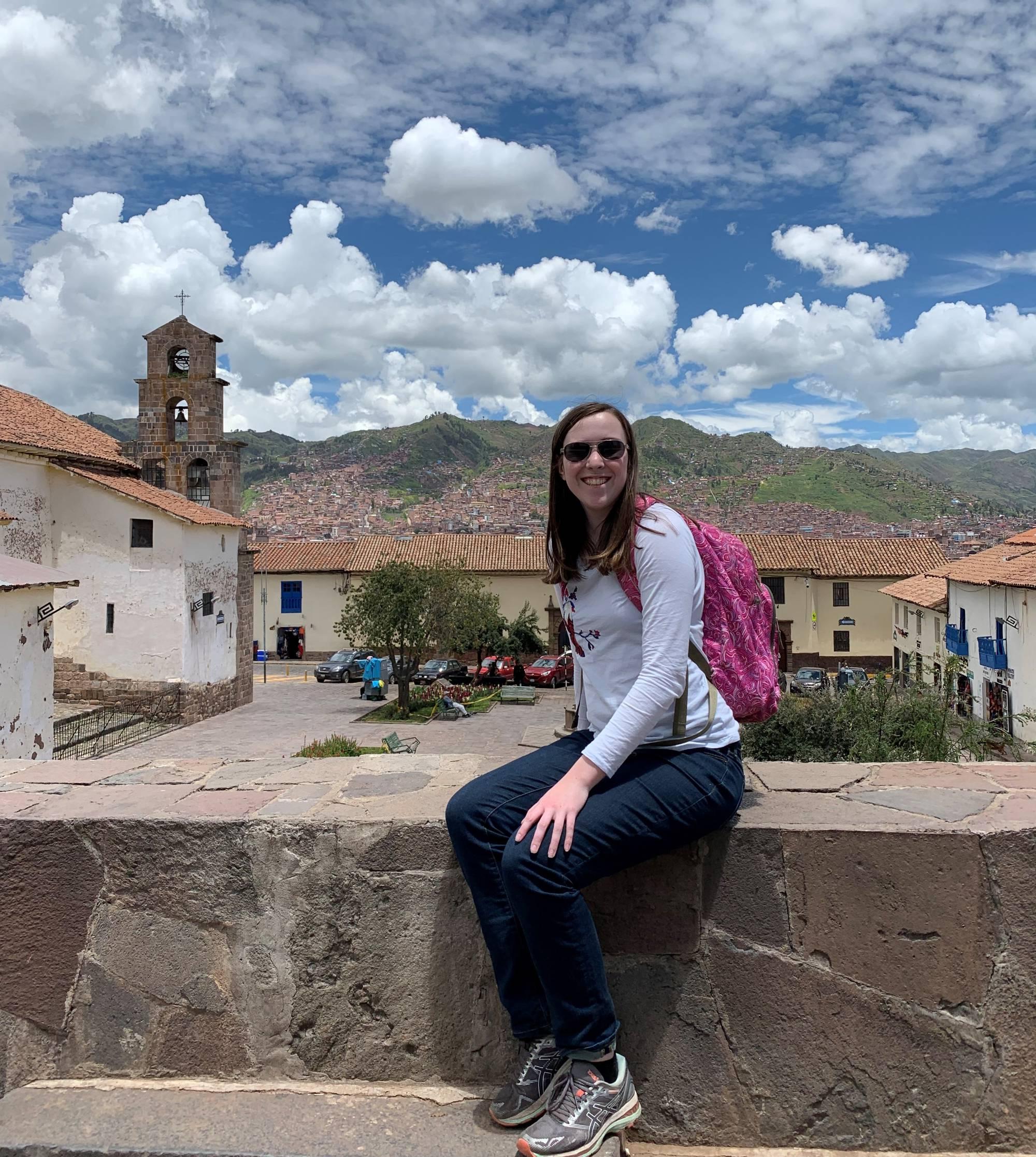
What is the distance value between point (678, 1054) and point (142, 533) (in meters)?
25.0

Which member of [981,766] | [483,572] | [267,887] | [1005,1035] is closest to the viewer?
[1005,1035]

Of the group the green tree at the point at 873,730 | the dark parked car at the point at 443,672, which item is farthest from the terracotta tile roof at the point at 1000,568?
the dark parked car at the point at 443,672

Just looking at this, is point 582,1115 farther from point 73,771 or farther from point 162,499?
point 162,499

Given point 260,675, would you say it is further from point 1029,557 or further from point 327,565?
point 1029,557

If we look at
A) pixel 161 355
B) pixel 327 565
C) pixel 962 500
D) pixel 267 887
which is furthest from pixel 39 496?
pixel 962 500

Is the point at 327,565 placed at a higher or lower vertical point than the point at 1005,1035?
higher

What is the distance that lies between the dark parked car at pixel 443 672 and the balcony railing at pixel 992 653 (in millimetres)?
20088

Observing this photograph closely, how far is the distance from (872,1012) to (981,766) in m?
0.96

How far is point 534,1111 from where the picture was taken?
1.80 metres

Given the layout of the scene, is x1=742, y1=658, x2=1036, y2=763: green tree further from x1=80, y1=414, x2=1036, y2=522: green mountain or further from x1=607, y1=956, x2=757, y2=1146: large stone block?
x1=80, y1=414, x2=1036, y2=522: green mountain

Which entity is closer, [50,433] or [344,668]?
[50,433]

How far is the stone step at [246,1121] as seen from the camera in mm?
1791

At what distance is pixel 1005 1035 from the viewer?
6.24ft

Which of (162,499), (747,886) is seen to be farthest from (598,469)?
(162,499)
